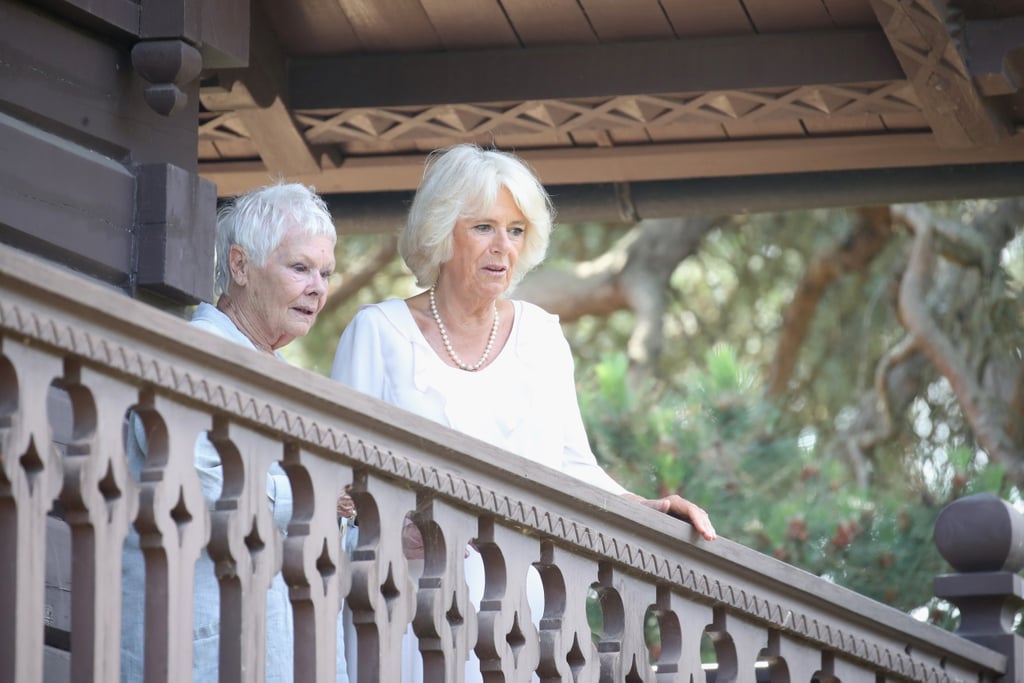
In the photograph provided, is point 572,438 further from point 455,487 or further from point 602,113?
point 602,113

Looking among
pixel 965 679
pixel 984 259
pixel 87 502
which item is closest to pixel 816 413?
pixel 984 259

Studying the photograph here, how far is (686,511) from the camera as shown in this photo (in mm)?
3299

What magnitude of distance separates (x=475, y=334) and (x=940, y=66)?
149 cm

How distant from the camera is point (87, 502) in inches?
89.9

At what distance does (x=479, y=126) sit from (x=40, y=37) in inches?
67.3

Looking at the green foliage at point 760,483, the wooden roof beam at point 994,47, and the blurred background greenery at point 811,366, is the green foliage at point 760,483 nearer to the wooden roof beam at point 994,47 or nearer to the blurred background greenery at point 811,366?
the blurred background greenery at point 811,366

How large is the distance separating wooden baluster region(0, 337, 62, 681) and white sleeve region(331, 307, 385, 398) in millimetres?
1579

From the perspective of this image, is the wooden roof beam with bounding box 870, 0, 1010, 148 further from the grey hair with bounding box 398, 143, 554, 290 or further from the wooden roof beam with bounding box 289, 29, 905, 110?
the grey hair with bounding box 398, 143, 554, 290

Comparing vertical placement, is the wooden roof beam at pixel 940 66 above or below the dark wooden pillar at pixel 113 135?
above

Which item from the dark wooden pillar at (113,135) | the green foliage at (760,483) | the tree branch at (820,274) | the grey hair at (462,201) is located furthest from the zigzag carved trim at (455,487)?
the tree branch at (820,274)

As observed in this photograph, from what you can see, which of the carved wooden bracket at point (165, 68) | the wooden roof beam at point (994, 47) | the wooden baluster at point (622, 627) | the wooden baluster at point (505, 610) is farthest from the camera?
the wooden roof beam at point (994, 47)

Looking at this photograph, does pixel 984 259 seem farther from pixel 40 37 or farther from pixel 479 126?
pixel 40 37

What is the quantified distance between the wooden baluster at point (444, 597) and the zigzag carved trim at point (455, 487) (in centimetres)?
4

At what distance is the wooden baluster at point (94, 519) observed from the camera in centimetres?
227
